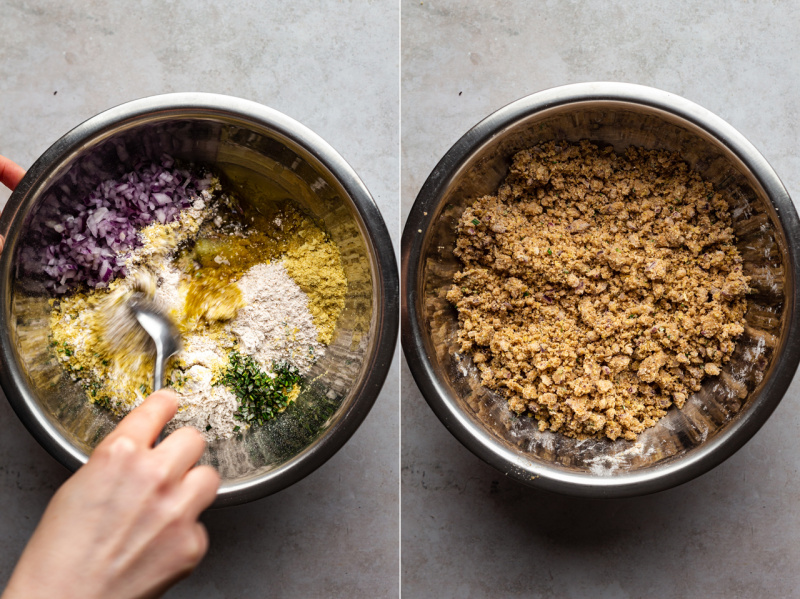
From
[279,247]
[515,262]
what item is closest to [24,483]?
[279,247]

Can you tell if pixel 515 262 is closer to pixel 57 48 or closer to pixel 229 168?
pixel 229 168

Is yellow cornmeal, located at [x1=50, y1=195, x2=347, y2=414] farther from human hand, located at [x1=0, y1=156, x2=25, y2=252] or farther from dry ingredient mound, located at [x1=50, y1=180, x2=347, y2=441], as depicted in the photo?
human hand, located at [x1=0, y1=156, x2=25, y2=252]

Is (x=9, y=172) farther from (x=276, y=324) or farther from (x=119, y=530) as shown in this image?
(x=119, y=530)

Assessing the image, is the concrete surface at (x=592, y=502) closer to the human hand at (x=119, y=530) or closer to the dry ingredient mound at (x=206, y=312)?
the dry ingredient mound at (x=206, y=312)

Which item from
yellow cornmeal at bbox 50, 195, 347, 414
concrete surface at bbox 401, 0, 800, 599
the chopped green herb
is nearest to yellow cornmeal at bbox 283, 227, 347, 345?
yellow cornmeal at bbox 50, 195, 347, 414

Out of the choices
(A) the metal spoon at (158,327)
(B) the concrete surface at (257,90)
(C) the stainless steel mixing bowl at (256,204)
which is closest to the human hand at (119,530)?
(C) the stainless steel mixing bowl at (256,204)

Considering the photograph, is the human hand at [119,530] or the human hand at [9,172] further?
the human hand at [9,172]
